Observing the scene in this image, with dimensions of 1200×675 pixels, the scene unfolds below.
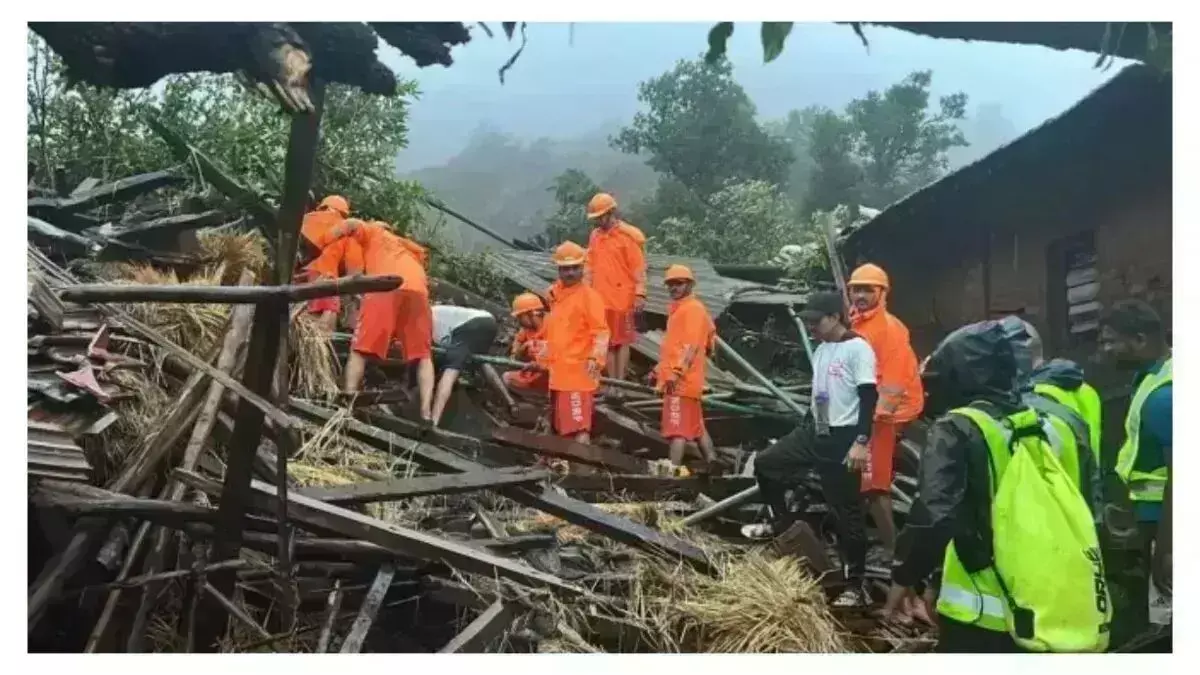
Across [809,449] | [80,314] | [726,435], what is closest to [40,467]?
[80,314]

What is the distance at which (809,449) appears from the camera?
12.6 ft

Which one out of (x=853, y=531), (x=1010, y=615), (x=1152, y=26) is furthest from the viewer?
(x=853, y=531)

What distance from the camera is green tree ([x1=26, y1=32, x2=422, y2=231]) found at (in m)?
3.83

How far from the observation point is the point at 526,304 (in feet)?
13.2

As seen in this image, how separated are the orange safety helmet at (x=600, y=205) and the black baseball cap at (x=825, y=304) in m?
0.74

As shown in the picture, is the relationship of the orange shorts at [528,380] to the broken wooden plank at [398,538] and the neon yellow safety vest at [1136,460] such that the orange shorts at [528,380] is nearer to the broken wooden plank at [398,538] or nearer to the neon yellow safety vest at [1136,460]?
the broken wooden plank at [398,538]

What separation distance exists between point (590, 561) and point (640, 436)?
461mm

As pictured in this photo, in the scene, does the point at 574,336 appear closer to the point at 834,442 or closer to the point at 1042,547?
the point at 834,442

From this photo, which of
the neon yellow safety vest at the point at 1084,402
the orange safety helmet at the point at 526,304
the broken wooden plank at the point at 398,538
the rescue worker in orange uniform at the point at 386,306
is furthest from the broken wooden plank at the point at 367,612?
the neon yellow safety vest at the point at 1084,402

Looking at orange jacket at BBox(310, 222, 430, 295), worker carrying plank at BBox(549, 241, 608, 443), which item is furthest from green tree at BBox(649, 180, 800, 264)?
orange jacket at BBox(310, 222, 430, 295)

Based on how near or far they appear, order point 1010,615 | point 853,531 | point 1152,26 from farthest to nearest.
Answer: point 853,531 → point 1152,26 → point 1010,615

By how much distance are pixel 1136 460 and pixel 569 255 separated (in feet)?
6.38

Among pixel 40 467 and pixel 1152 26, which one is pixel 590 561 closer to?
pixel 40 467
